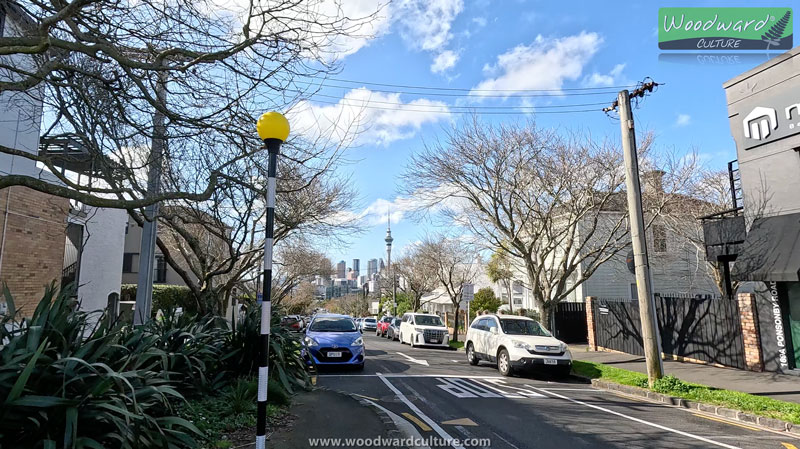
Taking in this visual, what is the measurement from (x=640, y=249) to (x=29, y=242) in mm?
14925

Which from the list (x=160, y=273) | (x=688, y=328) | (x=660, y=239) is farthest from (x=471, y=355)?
(x=160, y=273)

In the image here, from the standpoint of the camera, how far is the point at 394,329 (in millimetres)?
29719

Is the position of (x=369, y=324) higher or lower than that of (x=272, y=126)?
lower

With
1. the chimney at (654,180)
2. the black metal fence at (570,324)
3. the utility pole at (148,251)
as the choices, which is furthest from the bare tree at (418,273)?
the utility pole at (148,251)

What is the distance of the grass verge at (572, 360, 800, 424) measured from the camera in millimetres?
7886

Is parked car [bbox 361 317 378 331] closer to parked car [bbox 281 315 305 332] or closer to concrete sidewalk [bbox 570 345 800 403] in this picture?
parked car [bbox 281 315 305 332]

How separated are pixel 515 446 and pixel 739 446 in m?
3.14

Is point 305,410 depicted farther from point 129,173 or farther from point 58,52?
point 58,52

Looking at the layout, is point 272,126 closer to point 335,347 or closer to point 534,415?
point 534,415

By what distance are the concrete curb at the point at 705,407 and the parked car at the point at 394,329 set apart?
18.7 m

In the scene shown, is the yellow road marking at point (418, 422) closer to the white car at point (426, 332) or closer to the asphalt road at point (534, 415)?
the asphalt road at point (534, 415)

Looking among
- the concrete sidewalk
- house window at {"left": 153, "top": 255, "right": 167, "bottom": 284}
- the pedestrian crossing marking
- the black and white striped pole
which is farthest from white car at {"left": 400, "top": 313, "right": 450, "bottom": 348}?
house window at {"left": 153, "top": 255, "right": 167, "bottom": 284}

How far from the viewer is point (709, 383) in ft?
34.6

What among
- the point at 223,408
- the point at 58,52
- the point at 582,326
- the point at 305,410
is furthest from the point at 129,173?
the point at 582,326
